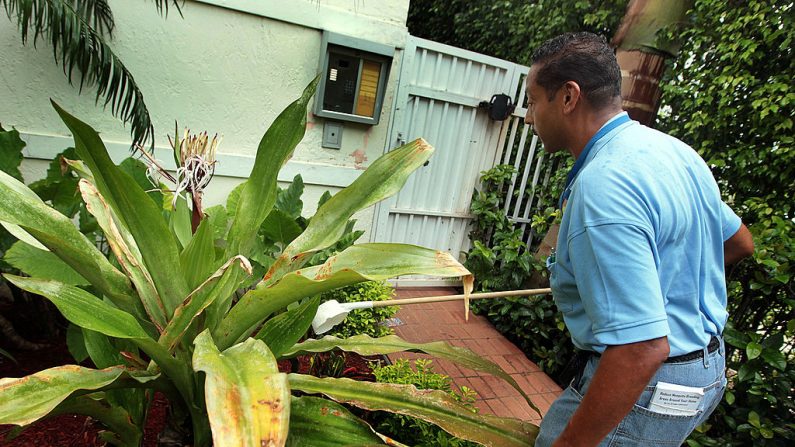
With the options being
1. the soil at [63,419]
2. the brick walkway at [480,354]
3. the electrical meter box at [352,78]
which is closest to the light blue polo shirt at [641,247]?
the soil at [63,419]

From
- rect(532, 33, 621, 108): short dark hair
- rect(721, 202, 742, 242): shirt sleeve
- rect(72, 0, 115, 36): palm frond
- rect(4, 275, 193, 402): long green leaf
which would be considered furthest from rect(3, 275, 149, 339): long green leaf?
rect(72, 0, 115, 36): palm frond

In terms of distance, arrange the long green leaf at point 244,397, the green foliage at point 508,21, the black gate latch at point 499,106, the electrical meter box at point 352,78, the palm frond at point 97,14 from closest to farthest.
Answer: the long green leaf at point 244,397 → the palm frond at point 97,14 → the electrical meter box at point 352,78 → the black gate latch at point 499,106 → the green foliage at point 508,21

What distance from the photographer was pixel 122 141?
9.93 feet

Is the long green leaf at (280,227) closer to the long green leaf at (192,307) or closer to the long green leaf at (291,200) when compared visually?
the long green leaf at (291,200)

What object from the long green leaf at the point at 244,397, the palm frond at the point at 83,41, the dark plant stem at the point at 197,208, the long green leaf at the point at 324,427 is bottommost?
the long green leaf at the point at 324,427

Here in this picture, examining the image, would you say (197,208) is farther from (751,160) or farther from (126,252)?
(751,160)

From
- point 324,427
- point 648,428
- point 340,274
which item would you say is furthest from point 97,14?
point 648,428

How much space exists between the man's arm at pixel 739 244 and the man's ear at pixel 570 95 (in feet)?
2.78

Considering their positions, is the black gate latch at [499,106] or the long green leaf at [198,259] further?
the black gate latch at [499,106]

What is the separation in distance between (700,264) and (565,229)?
40cm

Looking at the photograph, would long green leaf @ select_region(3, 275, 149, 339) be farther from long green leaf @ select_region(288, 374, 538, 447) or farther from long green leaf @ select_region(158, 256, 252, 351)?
long green leaf @ select_region(288, 374, 538, 447)

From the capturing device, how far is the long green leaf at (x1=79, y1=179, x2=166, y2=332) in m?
1.22

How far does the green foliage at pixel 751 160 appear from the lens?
2223 mm

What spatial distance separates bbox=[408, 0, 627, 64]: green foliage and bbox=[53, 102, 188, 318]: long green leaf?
4.51m
